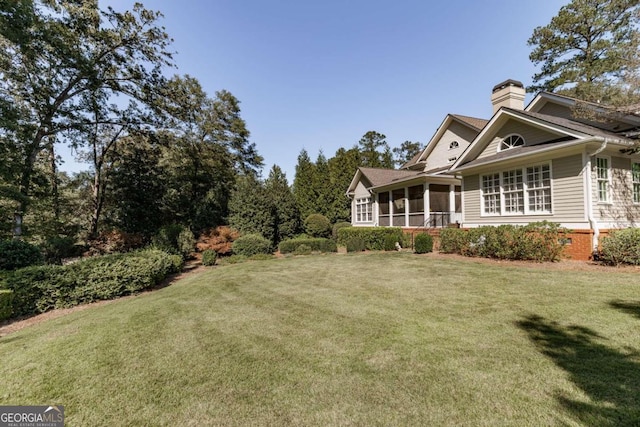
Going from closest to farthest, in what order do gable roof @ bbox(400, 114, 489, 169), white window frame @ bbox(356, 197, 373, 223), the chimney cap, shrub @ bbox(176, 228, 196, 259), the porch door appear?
shrub @ bbox(176, 228, 196, 259) < the chimney cap < the porch door < gable roof @ bbox(400, 114, 489, 169) < white window frame @ bbox(356, 197, 373, 223)

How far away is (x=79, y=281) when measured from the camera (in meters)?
7.66

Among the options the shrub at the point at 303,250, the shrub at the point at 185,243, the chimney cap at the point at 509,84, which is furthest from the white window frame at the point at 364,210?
the shrub at the point at 185,243

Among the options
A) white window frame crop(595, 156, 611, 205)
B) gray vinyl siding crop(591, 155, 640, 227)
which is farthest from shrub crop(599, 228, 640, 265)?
white window frame crop(595, 156, 611, 205)

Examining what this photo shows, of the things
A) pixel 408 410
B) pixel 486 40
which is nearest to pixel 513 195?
pixel 486 40

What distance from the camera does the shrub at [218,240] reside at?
14.8 m

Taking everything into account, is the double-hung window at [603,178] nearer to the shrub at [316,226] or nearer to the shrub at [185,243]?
the shrub at [316,226]

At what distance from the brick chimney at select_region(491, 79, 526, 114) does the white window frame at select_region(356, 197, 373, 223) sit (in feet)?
32.9

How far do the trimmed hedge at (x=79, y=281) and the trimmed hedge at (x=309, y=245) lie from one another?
732cm

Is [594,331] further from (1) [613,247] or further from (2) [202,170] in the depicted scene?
(2) [202,170]

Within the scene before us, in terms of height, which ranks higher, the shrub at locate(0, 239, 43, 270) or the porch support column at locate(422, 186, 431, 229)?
the porch support column at locate(422, 186, 431, 229)

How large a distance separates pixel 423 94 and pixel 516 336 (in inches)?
552

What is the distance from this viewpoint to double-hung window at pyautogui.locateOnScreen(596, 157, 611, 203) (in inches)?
381

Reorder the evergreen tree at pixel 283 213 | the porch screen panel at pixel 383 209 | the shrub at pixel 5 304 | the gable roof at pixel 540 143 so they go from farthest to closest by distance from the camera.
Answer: the porch screen panel at pixel 383 209
the evergreen tree at pixel 283 213
the gable roof at pixel 540 143
the shrub at pixel 5 304

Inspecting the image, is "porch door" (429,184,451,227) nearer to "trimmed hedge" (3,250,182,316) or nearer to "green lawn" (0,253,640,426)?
"green lawn" (0,253,640,426)
